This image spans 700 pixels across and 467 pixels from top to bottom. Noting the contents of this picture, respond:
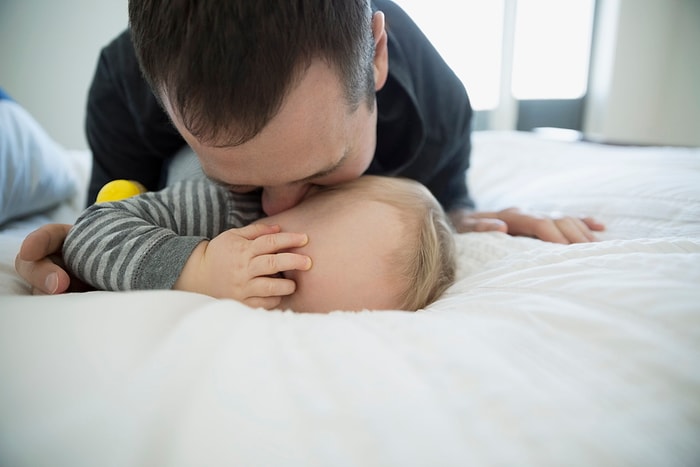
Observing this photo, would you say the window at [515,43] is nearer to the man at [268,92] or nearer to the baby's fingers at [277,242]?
the man at [268,92]

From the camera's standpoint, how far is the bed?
257 mm

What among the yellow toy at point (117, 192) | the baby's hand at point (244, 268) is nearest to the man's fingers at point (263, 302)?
the baby's hand at point (244, 268)

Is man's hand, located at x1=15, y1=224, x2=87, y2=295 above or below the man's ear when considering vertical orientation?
below

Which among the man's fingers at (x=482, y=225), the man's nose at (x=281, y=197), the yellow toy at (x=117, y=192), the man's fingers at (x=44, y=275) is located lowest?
the man's fingers at (x=482, y=225)

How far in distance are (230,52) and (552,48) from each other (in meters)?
2.43

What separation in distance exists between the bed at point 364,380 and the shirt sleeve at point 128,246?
83 millimetres

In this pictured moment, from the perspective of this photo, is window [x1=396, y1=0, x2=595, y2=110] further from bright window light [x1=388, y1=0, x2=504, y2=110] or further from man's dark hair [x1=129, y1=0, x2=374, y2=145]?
man's dark hair [x1=129, y1=0, x2=374, y2=145]

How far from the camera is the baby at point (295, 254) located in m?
0.44

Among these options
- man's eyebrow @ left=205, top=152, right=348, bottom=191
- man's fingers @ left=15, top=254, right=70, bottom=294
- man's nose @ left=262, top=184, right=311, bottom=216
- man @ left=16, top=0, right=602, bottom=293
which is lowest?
man's fingers @ left=15, top=254, right=70, bottom=294

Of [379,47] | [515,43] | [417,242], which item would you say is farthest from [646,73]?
[417,242]

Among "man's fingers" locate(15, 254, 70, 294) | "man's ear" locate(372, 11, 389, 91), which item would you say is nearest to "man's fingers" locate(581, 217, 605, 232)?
"man's ear" locate(372, 11, 389, 91)

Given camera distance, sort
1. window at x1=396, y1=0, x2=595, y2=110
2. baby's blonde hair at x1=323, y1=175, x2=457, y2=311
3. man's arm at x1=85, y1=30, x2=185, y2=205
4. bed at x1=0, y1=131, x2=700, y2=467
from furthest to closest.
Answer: window at x1=396, y1=0, x2=595, y2=110, man's arm at x1=85, y1=30, x2=185, y2=205, baby's blonde hair at x1=323, y1=175, x2=457, y2=311, bed at x1=0, y1=131, x2=700, y2=467

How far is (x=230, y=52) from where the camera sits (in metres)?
0.38

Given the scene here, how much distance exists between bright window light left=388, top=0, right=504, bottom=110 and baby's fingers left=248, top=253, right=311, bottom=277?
6.27 ft
